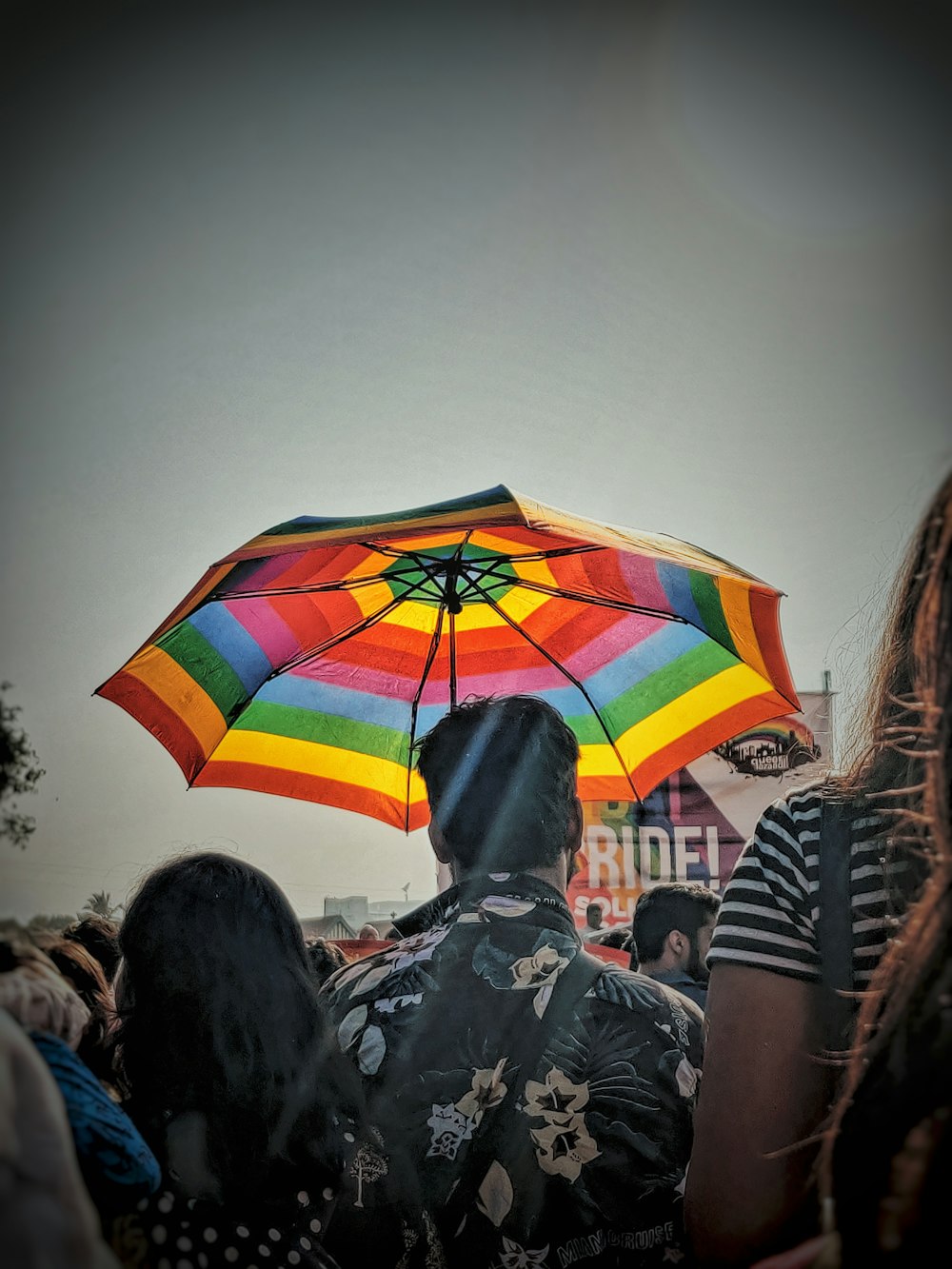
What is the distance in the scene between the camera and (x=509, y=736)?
1.84 m

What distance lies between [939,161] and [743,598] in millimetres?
1094

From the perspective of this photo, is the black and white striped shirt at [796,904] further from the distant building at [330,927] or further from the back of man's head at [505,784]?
the distant building at [330,927]

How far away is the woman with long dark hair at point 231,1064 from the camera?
54.6 inches

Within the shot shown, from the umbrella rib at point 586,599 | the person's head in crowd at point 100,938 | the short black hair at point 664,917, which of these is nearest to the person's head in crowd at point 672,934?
the short black hair at point 664,917

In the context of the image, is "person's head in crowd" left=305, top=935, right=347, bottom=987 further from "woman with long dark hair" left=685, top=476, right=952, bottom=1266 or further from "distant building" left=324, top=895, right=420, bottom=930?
"woman with long dark hair" left=685, top=476, right=952, bottom=1266

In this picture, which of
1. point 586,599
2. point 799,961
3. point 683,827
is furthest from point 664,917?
point 683,827

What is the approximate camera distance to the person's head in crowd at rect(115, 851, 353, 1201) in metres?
1.41

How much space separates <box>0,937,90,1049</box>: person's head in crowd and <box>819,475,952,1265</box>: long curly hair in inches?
37.9

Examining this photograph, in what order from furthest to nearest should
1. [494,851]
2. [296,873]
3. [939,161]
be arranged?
[296,873] → [494,851] → [939,161]

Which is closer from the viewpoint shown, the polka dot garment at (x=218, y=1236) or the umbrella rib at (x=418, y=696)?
the polka dot garment at (x=218, y=1236)

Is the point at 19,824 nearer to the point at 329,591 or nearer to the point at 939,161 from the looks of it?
the point at 329,591

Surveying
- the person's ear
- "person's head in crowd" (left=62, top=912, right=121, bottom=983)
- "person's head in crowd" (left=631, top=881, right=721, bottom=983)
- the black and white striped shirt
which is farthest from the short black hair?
"person's head in crowd" (left=62, top=912, right=121, bottom=983)

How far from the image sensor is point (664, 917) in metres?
2.66

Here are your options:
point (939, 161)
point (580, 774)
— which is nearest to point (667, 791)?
point (580, 774)
